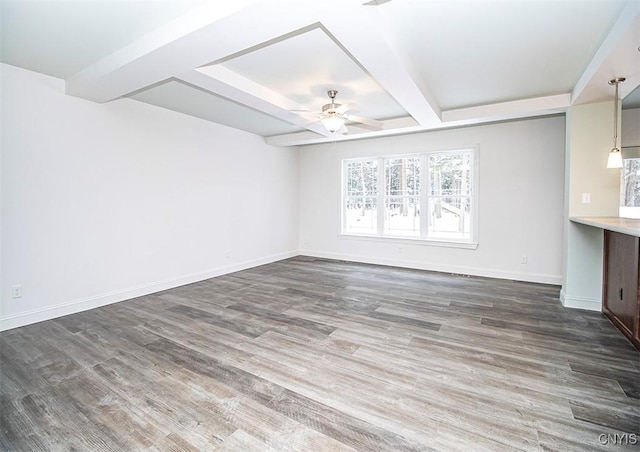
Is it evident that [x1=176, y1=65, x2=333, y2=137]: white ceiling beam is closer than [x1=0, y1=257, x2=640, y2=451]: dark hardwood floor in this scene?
No

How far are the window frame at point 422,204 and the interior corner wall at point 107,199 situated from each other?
83.9 inches

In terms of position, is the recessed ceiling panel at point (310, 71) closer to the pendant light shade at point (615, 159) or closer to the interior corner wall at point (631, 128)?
the pendant light shade at point (615, 159)

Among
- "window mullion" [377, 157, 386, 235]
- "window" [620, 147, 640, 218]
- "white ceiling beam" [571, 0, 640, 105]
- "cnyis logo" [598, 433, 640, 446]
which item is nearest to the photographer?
"cnyis logo" [598, 433, 640, 446]

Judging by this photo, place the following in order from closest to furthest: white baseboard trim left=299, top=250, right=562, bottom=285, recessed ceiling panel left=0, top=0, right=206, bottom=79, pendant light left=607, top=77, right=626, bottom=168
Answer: recessed ceiling panel left=0, top=0, right=206, bottom=79 < pendant light left=607, top=77, right=626, bottom=168 < white baseboard trim left=299, top=250, right=562, bottom=285

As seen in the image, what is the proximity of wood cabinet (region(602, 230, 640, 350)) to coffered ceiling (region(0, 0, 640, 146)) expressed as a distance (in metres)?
1.57

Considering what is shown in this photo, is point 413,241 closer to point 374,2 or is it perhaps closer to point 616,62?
point 616,62

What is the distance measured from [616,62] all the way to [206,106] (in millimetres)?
4479

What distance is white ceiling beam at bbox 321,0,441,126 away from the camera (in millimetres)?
1964

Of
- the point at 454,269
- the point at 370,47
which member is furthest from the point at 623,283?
the point at 370,47

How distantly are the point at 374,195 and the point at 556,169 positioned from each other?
3052 millimetres

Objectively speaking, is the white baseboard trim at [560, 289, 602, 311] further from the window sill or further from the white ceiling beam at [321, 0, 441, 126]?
the white ceiling beam at [321, 0, 441, 126]

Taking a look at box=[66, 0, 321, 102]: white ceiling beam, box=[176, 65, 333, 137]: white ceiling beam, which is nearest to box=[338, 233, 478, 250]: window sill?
box=[176, 65, 333, 137]: white ceiling beam

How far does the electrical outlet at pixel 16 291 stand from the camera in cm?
314

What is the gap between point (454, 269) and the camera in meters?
5.50
